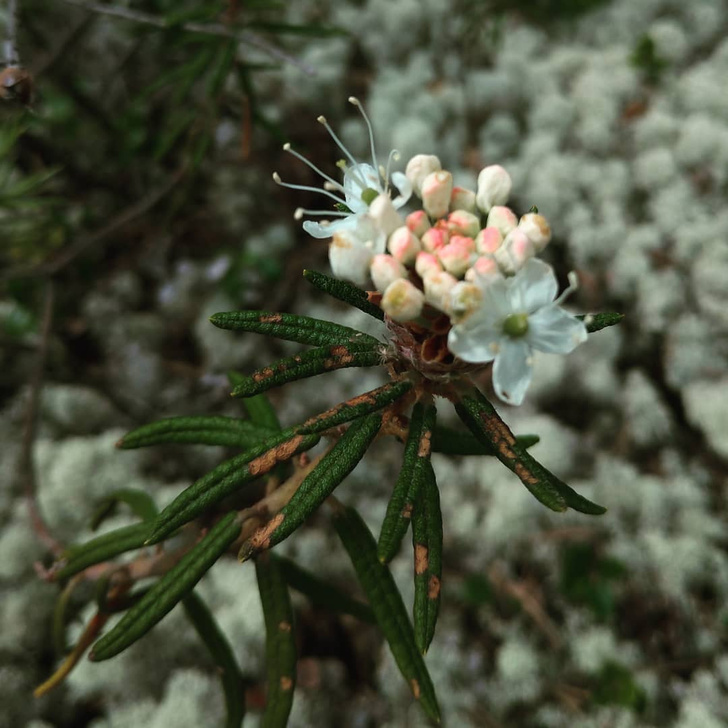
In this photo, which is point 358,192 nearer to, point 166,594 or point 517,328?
point 517,328

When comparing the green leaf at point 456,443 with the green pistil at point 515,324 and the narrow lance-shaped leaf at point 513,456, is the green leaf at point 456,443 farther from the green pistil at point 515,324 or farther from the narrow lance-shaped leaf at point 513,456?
the green pistil at point 515,324

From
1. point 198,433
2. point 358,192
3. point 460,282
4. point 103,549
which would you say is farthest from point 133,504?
point 460,282

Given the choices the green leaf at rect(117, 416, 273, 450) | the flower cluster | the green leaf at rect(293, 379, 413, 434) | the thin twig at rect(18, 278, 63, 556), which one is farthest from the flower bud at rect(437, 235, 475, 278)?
the thin twig at rect(18, 278, 63, 556)

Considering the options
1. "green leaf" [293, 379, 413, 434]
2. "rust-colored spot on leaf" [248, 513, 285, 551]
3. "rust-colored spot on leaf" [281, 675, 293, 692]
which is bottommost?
"rust-colored spot on leaf" [281, 675, 293, 692]

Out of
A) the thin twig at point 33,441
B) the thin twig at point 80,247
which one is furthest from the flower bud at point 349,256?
the thin twig at point 80,247

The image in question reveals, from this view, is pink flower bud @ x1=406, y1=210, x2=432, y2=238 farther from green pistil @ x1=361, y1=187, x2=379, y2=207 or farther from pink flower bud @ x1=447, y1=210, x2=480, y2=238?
green pistil @ x1=361, y1=187, x2=379, y2=207

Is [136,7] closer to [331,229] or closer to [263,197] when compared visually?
[263,197]
